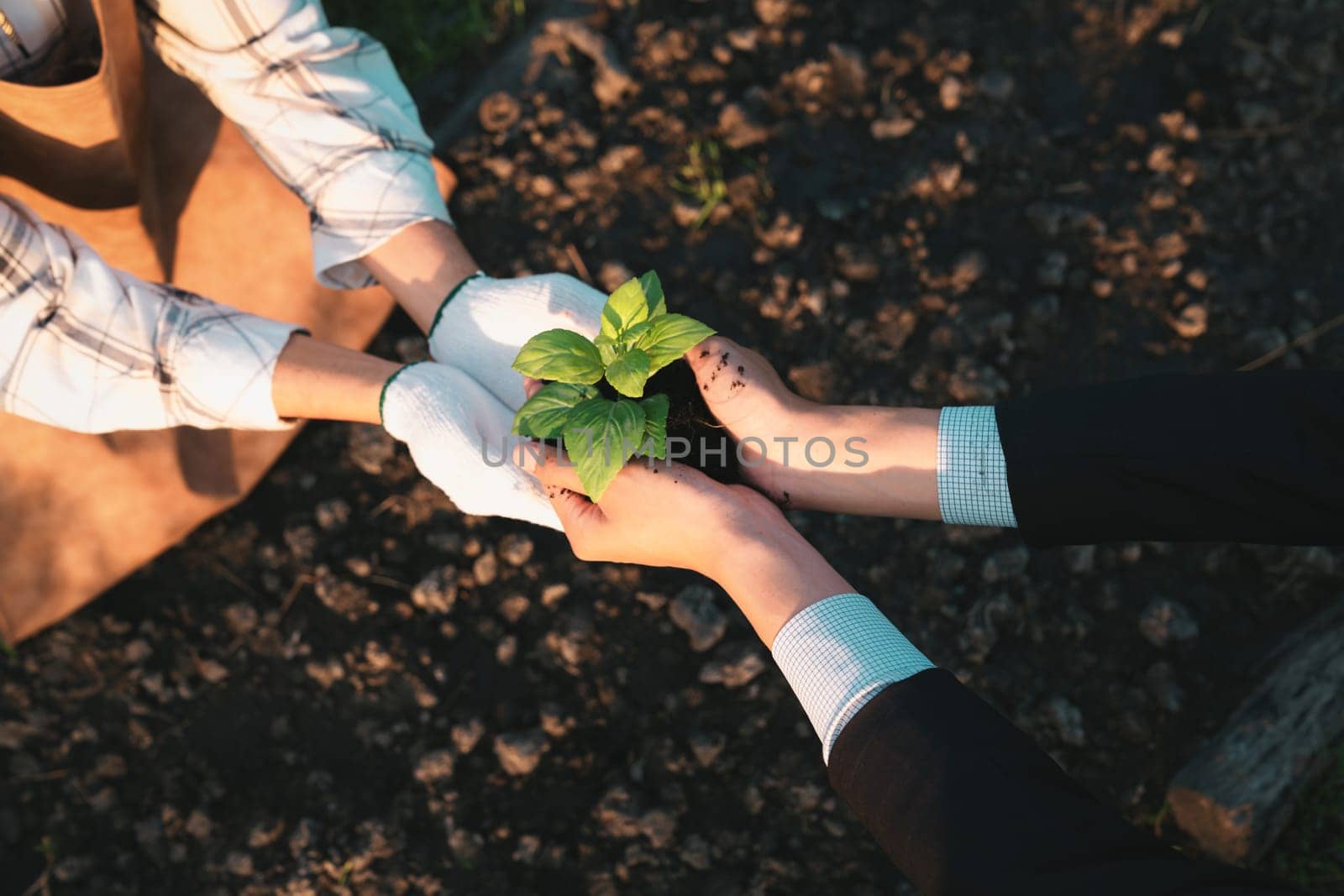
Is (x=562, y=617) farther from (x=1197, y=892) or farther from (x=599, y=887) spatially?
(x=1197, y=892)

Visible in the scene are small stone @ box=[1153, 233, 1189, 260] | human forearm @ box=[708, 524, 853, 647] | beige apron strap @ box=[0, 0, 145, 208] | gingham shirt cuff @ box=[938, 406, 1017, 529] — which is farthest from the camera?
small stone @ box=[1153, 233, 1189, 260]

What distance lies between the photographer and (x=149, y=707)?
2.28 meters

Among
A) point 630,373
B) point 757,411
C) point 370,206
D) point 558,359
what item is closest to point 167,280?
point 370,206

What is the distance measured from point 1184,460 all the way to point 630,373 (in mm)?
815

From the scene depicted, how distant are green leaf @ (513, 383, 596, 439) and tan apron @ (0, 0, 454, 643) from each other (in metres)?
1.07

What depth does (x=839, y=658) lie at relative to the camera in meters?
1.39

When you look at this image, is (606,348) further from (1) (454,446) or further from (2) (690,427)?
(1) (454,446)

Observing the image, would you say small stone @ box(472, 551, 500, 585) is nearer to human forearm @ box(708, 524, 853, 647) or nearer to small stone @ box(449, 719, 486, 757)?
small stone @ box(449, 719, 486, 757)

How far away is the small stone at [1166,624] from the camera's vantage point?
2.11 m

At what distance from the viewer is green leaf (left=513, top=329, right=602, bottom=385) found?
159 centimetres

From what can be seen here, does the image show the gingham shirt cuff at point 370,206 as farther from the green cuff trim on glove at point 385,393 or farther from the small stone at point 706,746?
the small stone at point 706,746

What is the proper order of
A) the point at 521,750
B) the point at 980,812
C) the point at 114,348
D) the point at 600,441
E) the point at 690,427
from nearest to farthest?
the point at 980,812 → the point at 600,441 → the point at 690,427 → the point at 114,348 → the point at 521,750

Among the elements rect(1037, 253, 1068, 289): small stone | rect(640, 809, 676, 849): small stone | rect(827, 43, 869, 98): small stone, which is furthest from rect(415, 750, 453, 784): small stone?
rect(827, 43, 869, 98): small stone

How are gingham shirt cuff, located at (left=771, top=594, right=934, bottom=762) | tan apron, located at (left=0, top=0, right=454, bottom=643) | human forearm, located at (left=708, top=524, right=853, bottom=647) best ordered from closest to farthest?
gingham shirt cuff, located at (left=771, top=594, right=934, bottom=762)
human forearm, located at (left=708, top=524, right=853, bottom=647)
tan apron, located at (left=0, top=0, right=454, bottom=643)
